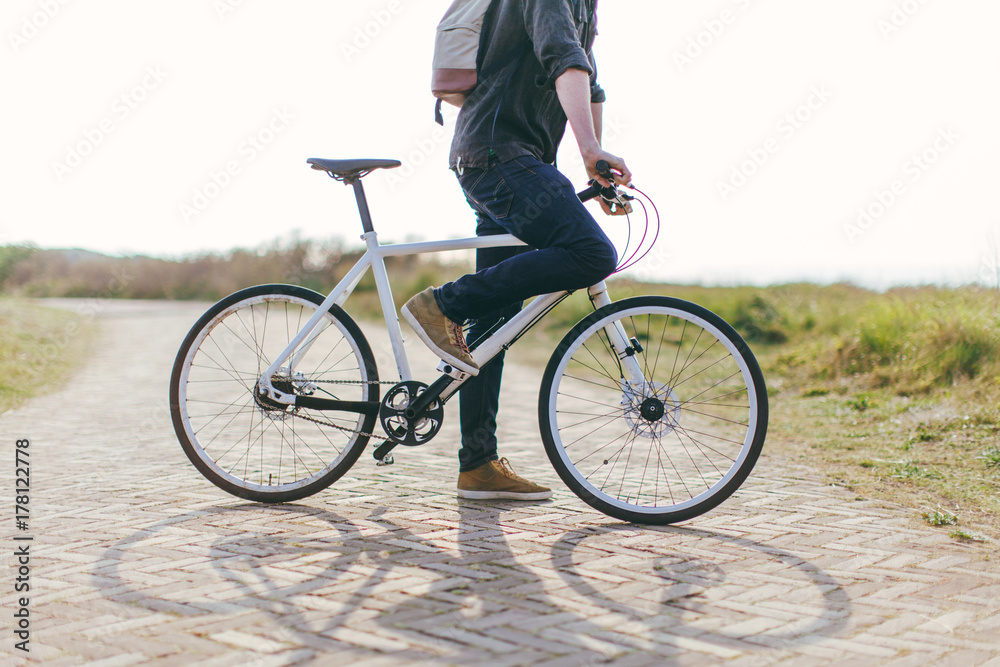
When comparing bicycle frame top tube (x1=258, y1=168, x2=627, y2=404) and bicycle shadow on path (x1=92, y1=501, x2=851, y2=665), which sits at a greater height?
bicycle frame top tube (x1=258, y1=168, x2=627, y2=404)

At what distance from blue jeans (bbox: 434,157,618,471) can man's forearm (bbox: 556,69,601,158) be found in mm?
167

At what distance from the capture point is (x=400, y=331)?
143 inches

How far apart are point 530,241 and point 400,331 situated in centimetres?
67

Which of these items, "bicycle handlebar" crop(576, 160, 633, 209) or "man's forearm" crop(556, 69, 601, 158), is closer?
"man's forearm" crop(556, 69, 601, 158)

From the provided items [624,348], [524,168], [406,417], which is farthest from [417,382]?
[524,168]

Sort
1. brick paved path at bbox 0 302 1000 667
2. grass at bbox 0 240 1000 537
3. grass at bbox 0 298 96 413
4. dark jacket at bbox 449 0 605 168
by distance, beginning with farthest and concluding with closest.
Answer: grass at bbox 0 298 96 413, grass at bbox 0 240 1000 537, dark jacket at bbox 449 0 605 168, brick paved path at bbox 0 302 1000 667

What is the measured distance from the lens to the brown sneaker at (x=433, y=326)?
343cm

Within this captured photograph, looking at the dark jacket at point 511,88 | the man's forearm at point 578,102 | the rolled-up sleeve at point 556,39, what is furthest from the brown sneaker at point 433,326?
the rolled-up sleeve at point 556,39

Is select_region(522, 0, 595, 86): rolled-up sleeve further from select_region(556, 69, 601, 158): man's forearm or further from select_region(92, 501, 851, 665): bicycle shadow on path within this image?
select_region(92, 501, 851, 665): bicycle shadow on path

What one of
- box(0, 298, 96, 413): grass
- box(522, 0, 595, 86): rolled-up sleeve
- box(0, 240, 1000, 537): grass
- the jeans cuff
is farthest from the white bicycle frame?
box(0, 298, 96, 413): grass

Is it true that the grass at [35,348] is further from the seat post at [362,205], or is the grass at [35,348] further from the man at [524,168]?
the man at [524,168]

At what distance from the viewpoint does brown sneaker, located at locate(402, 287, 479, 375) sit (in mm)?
3428

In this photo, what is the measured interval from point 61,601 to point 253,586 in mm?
516

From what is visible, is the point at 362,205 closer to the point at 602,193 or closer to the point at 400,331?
the point at 400,331
